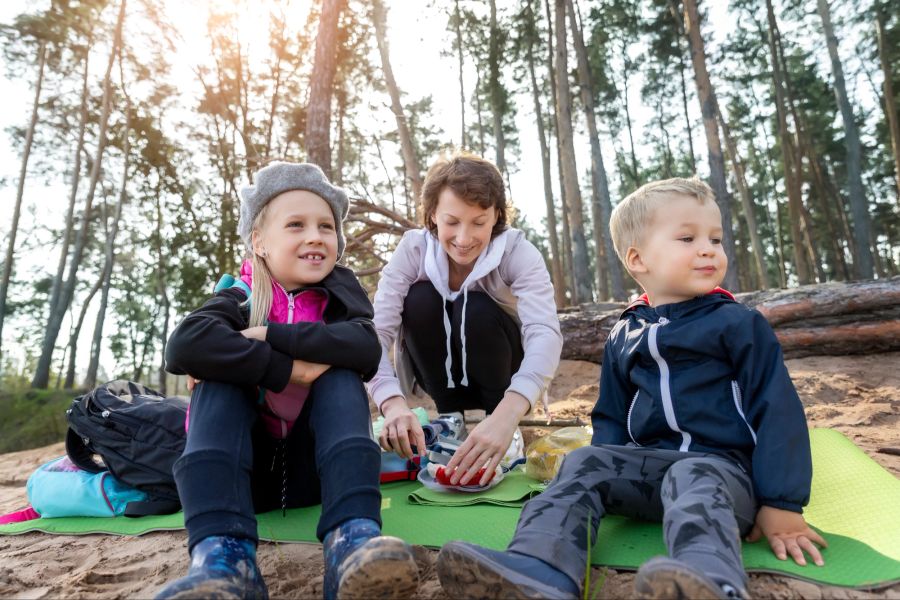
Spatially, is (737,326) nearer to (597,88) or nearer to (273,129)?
(273,129)

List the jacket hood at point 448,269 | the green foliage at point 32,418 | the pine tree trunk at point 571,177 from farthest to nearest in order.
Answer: the pine tree trunk at point 571,177, the green foliage at point 32,418, the jacket hood at point 448,269

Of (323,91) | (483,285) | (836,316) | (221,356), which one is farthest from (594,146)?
(221,356)

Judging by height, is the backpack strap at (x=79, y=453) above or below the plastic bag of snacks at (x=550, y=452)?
above

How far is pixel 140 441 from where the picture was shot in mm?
2211

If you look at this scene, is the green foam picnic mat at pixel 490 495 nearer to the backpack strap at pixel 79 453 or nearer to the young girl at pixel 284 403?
the young girl at pixel 284 403

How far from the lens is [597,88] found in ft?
64.6

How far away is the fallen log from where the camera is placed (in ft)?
15.0

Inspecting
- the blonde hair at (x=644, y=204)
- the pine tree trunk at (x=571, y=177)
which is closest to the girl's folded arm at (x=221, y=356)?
the blonde hair at (x=644, y=204)

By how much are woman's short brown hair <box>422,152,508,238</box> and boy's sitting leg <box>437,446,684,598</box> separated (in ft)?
3.73

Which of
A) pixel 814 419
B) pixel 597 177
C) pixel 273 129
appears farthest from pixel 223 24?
pixel 814 419

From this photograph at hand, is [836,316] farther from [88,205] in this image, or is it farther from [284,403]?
[88,205]

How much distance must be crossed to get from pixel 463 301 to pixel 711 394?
1186mm

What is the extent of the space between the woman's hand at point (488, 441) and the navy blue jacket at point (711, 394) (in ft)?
0.91

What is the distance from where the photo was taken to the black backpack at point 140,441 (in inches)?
86.7
